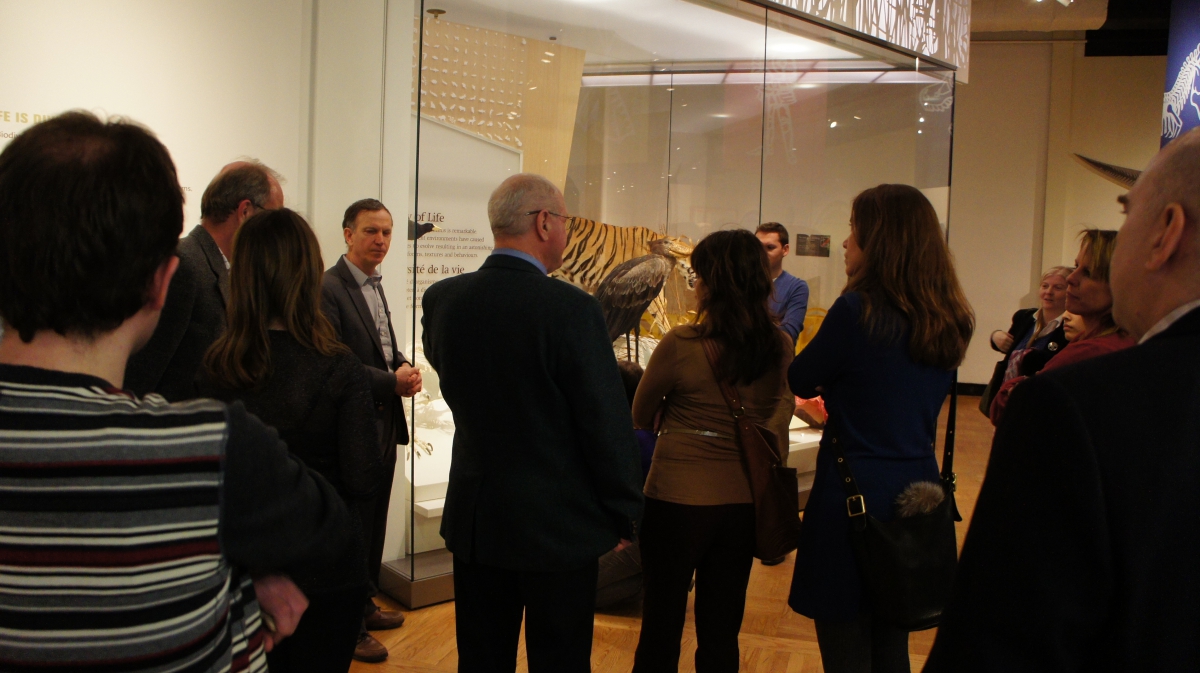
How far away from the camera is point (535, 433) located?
6.49 feet

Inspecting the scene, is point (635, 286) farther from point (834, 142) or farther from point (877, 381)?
point (877, 381)

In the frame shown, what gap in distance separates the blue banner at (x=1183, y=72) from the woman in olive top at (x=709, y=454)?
5.08 meters

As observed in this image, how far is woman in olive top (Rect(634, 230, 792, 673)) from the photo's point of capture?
232 centimetres

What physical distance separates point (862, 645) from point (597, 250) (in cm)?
277

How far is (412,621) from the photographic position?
3.51 metres

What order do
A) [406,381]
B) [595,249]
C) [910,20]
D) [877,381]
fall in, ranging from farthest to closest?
[910,20] → [595,249] → [406,381] → [877,381]

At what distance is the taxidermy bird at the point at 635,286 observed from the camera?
4.64m

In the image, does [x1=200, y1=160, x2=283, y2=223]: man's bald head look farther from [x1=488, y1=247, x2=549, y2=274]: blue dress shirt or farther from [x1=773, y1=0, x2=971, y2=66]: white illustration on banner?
[x1=773, y1=0, x2=971, y2=66]: white illustration on banner

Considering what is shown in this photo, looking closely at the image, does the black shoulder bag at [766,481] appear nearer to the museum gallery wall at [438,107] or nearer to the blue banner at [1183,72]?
the museum gallery wall at [438,107]

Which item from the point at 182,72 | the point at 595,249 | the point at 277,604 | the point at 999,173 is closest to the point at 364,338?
the point at 182,72

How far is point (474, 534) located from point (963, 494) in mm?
5109

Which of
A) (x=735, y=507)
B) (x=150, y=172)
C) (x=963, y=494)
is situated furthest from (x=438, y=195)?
(x=963, y=494)

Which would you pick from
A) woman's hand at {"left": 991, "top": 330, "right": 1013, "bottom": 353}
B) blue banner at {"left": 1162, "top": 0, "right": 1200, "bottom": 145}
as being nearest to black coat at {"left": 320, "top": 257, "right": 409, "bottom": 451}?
woman's hand at {"left": 991, "top": 330, "right": 1013, "bottom": 353}

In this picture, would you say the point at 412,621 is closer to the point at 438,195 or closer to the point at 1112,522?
the point at 438,195
